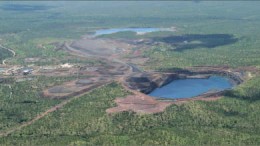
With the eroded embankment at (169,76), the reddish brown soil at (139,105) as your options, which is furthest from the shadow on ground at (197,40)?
the reddish brown soil at (139,105)

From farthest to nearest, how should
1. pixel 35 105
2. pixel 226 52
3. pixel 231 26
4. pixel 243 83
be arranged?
pixel 231 26 → pixel 226 52 → pixel 243 83 → pixel 35 105

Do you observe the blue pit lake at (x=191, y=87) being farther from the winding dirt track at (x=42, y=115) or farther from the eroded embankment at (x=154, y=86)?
the winding dirt track at (x=42, y=115)

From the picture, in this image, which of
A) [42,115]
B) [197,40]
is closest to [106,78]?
[42,115]

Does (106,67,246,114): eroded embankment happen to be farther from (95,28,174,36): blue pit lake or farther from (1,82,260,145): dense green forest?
(95,28,174,36): blue pit lake

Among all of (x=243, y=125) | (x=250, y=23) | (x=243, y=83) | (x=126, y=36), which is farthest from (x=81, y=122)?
(x=250, y=23)

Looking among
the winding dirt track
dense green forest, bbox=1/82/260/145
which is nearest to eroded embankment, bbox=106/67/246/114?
dense green forest, bbox=1/82/260/145

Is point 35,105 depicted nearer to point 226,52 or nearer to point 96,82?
point 96,82

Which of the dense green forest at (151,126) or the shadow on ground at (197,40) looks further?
the shadow on ground at (197,40)
